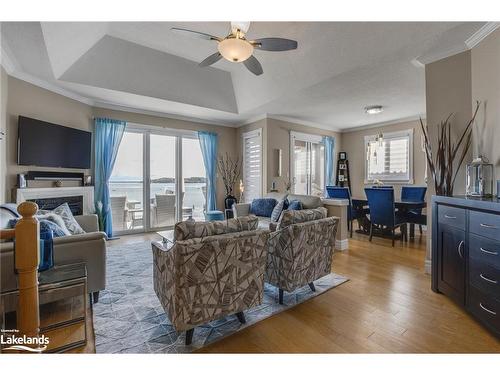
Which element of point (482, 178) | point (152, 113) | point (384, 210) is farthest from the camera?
point (152, 113)

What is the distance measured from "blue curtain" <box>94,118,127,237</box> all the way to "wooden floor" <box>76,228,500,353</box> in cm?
326

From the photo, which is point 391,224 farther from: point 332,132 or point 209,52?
point 209,52

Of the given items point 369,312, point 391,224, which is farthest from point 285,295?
point 391,224

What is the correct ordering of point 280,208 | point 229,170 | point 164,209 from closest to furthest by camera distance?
point 280,208 < point 164,209 < point 229,170

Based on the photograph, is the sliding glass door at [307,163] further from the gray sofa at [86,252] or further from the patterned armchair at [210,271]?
the gray sofa at [86,252]

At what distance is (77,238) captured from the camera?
6.88 feet

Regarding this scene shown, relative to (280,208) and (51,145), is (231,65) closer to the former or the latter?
(280,208)

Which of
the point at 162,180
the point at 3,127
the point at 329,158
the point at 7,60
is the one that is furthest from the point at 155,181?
the point at 329,158

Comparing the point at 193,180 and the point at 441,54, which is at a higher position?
the point at 441,54

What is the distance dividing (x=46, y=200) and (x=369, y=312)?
4658 mm

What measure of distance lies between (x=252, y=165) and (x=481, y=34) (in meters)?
4.19

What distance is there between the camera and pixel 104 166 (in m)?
4.52

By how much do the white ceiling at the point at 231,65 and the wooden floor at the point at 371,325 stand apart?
270 cm

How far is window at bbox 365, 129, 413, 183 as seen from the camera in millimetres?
5664
